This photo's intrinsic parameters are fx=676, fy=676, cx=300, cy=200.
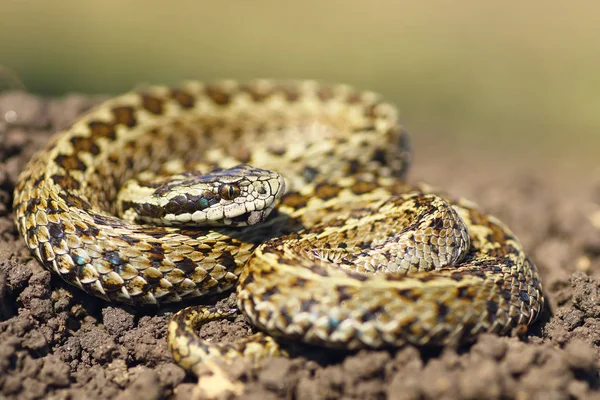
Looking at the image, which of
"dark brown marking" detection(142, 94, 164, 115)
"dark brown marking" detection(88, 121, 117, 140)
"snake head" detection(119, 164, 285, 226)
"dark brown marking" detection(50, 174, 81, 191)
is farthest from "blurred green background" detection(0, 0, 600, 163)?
"snake head" detection(119, 164, 285, 226)

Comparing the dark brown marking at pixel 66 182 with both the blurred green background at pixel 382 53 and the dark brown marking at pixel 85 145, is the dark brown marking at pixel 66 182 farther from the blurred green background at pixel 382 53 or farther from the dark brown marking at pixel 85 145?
the blurred green background at pixel 382 53

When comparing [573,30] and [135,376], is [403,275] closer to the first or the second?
[135,376]

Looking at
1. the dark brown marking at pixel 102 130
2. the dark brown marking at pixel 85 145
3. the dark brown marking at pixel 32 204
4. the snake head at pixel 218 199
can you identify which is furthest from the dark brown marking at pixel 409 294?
the dark brown marking at pixel 102 130

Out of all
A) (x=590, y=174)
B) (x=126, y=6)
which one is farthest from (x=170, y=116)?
(x=126, y=6)

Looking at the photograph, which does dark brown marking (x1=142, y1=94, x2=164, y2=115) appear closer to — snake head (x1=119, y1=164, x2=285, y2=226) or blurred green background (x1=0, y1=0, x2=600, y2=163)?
snake head (x1=119, y1=164, x2=285, y2=226)

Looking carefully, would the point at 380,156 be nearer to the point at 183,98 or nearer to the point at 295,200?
the point at 295,200

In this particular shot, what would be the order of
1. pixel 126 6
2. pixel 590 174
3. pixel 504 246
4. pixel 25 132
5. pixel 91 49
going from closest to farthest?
pixel 504 246 < pixel 25 132 < pixel 590 174 < pixel 91 49 < pixel 126 6
